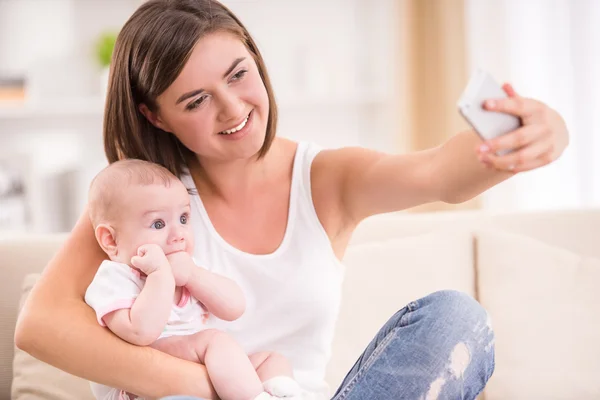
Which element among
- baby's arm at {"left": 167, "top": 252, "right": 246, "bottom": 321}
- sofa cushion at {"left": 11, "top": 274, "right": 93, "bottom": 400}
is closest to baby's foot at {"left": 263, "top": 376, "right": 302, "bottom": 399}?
baby's arm at {"left": 167, "top": 252, "right": 246, "bottom": 321}

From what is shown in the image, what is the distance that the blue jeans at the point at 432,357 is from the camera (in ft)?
3.92

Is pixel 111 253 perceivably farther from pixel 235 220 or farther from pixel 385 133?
pixel 385 133

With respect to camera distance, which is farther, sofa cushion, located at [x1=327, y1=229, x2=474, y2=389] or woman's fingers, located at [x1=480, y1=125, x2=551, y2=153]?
sofa cushion, located at [x1=327, y1=229, x2=474, y2=389]

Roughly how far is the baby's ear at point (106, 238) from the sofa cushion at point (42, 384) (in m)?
0.57

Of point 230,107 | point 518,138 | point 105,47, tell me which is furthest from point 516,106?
point 105,47

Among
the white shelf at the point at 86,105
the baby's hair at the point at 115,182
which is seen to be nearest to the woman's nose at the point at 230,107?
the baby's hair at the point at 115,182

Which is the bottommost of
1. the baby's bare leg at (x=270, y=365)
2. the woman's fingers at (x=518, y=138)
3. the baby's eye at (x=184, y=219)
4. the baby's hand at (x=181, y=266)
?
the baby's bare leg at (x=270, y=365)

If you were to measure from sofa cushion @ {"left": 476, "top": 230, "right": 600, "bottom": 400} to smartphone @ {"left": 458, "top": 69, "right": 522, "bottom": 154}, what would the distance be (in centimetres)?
92

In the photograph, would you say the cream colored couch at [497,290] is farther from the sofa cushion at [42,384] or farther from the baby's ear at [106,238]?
the baby's ear at [106,238]

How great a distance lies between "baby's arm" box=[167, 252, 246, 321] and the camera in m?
1.32

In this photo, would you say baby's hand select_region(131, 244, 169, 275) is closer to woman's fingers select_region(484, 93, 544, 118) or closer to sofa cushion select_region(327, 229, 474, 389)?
woman's fingers select_region(484, 93, 544, 118)

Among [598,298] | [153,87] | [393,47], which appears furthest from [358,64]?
[153,87]

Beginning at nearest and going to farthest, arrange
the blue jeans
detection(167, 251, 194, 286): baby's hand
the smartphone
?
the smartphone < the blue jeans < detection(167, 251, 194, 286): baby's hand

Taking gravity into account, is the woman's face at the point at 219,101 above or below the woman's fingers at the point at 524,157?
above
